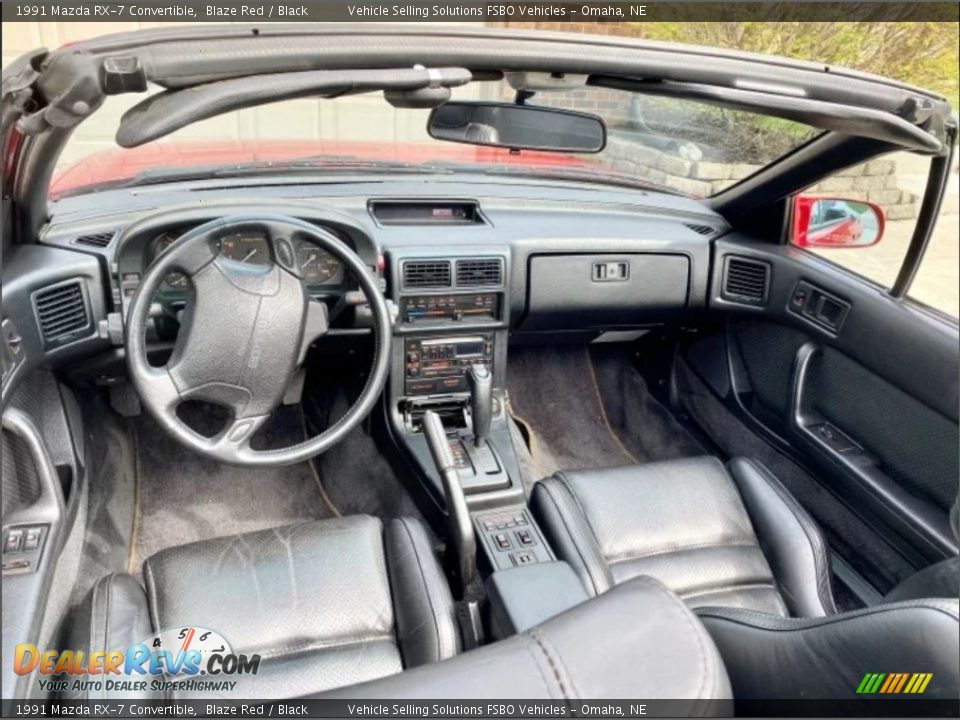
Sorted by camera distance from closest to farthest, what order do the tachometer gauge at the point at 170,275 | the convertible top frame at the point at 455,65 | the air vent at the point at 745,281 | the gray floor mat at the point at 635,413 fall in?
the convertible top frame at the point at 455,65, the tachometer gauge at the point at 170,275, the air vent at the point at 745,281, the gray floor mat at the point at 635,413

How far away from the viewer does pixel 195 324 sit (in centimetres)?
186

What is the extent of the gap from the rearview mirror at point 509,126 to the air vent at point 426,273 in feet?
1.73

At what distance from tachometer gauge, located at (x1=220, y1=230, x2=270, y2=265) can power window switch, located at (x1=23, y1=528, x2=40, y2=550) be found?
0.85m

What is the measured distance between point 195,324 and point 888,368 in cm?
200

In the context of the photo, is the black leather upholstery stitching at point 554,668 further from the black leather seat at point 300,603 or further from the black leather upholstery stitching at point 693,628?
the black leather seat at point 300,603

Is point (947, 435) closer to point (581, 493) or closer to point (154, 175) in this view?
point (581, 493)

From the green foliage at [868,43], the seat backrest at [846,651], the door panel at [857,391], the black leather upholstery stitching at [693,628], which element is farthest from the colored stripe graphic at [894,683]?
the green foliage at [868,43]

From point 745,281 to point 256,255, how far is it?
1813 mm

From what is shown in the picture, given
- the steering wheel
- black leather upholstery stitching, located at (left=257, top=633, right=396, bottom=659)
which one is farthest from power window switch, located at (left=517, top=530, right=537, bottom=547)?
the steering wheel

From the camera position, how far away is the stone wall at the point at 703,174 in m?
3.02

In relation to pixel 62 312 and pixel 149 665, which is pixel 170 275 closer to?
pixel 62 312

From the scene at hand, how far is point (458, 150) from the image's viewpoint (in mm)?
2922

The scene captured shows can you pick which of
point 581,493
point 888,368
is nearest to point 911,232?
point 888,368

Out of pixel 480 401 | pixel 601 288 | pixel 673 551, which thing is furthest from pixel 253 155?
pixel 673 551
